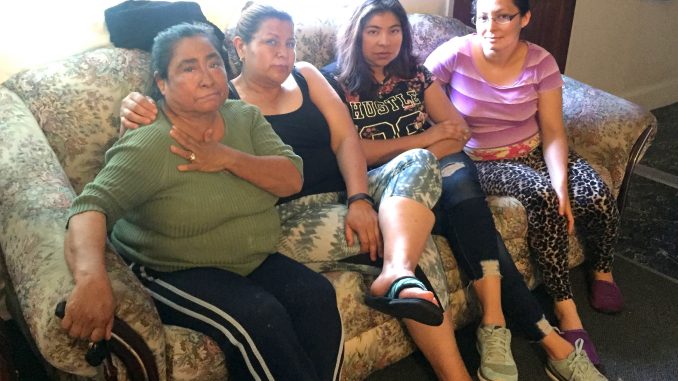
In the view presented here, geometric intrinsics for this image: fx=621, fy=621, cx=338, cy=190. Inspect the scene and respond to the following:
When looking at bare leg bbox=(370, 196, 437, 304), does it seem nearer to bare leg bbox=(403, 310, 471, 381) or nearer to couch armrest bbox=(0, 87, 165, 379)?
bare leg bbox=(403, 310, 471, 381)

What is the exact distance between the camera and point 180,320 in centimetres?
140

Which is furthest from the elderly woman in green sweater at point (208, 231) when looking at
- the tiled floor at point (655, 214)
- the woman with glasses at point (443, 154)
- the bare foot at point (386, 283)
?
the tiled floor at point (655, 214)

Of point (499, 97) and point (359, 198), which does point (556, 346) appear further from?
Answer: point (499, 97)

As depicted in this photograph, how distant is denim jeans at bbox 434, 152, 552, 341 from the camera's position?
1.75 metres

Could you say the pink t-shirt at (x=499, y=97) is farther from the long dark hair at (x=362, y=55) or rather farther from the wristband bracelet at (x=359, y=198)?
the wristband bracelet at (x=359, y=198)

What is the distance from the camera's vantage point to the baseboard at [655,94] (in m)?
4.09

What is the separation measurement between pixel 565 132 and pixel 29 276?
69.9 inches

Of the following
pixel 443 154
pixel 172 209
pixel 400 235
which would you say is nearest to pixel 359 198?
pixel 400 235

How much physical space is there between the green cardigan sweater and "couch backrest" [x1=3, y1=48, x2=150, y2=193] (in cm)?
31

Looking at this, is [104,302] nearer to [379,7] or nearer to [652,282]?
[379,7]

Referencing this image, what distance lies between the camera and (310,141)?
1.87 meters

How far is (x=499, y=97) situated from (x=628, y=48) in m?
2.25

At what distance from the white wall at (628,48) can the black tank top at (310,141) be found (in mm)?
2270

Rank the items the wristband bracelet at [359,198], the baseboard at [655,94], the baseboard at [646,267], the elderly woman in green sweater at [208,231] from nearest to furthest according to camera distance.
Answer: the elderly woman in green sweater at [208,231], the wristband bracelet at [359,198], the baseboard at [646,267], the baseboard at [655,94]
